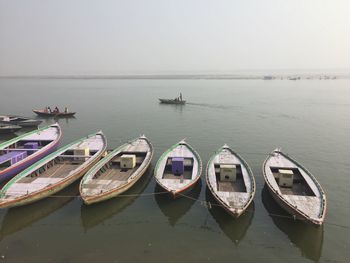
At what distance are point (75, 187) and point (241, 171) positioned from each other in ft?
46.1

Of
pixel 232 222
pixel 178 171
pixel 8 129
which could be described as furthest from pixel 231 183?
pixel 8 129

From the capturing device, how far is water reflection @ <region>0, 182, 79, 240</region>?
18.0m

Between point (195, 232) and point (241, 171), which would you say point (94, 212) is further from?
point (241, 171)

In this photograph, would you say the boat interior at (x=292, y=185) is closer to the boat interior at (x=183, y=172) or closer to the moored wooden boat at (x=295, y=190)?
the moored wooden boat at (x=295, y=190)

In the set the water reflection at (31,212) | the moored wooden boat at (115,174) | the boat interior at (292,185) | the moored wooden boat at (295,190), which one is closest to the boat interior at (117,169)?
the moored wooden boat at (115,174)

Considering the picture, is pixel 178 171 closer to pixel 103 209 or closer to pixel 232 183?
pixel 232 183

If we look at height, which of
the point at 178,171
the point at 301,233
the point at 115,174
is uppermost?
the point at 178,171

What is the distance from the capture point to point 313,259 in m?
15.6

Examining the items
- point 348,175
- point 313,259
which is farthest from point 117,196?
point 348,175

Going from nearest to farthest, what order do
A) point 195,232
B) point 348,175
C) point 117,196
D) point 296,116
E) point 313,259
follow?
point 313,259
point 195,232
point 117,196
point 348,175
point 296,116

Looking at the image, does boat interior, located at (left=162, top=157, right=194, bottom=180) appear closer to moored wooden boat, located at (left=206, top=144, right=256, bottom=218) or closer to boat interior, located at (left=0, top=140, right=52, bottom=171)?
moored wooden boat, located at (left=206, top=144, right=256, bottom=218)

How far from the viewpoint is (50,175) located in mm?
23562

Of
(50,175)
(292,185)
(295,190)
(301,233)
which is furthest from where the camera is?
(50,175)

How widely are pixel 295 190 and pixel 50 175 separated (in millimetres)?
20000
